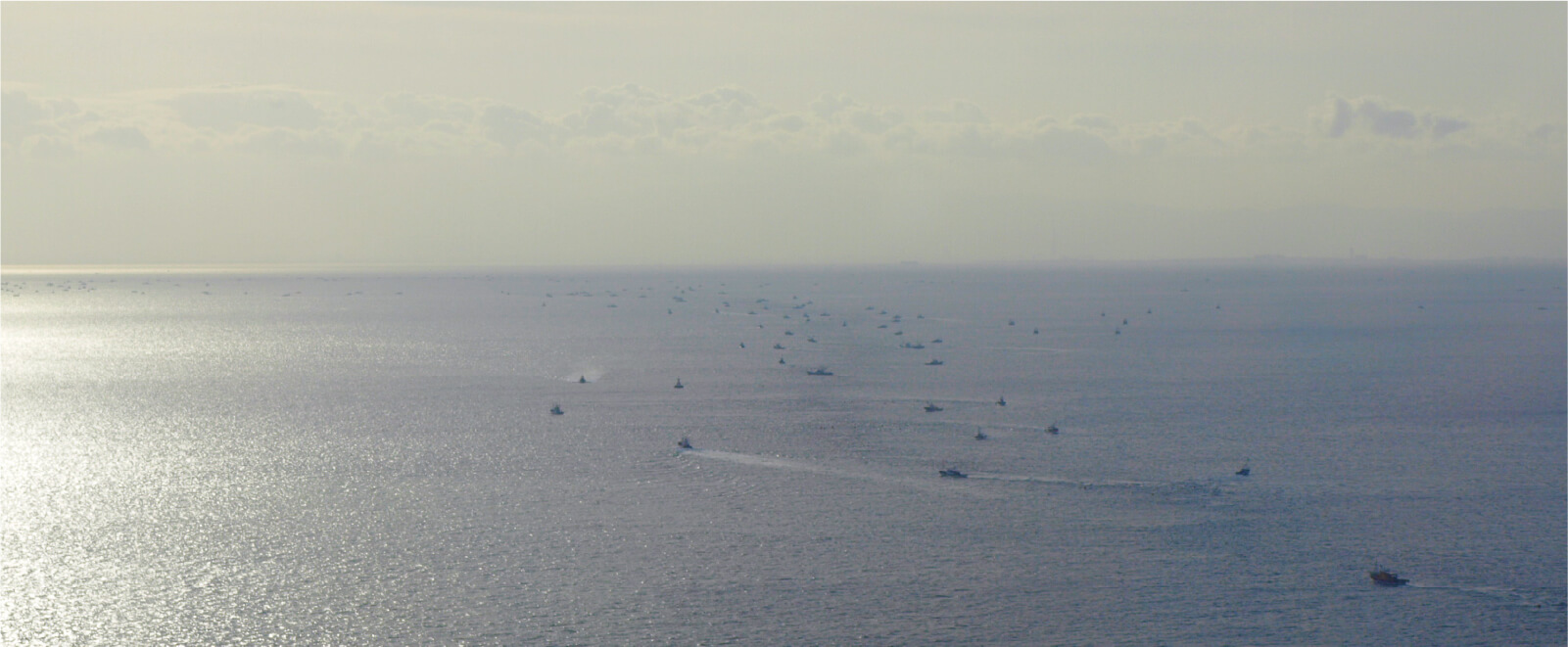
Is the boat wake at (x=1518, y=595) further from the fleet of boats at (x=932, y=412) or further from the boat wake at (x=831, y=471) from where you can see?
the boat wake at (x=831, y=471)

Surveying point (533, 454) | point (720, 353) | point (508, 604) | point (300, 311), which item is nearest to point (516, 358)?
point (720, 353)

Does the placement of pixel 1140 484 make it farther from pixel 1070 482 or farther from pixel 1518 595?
pixel 1518 595

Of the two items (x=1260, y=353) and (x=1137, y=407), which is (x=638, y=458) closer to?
(x=1137, y=407)

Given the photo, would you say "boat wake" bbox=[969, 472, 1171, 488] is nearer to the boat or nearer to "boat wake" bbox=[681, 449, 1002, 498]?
"boat wake" bbox=[681, 449, 1002, 498]

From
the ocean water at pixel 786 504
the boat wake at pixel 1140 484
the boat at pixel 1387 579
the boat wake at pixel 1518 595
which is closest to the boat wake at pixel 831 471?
the ocean water at pixel 786 504

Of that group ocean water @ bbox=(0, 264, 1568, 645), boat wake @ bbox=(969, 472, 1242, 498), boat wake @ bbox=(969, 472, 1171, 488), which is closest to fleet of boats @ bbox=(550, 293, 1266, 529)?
ocean water @ bbox=(0, 264, 1568, 645)

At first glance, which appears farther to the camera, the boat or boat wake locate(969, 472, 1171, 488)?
boat wake locate(969, 472, 1171, 488)

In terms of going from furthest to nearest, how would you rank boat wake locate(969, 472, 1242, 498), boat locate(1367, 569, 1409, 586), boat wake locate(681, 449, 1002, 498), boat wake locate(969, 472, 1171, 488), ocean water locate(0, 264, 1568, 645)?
boat wake locate(969, 472, 1171, 488), boat wake locate(681, 449, 1002, 498), boat wake locate(969, 472, 1242, 498), boat locate(1367, 569, 1409, 586), ocean water locate(0, 264, 1568, 645)

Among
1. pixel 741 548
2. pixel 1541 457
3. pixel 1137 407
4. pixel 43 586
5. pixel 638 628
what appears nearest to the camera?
pixel 638 628
